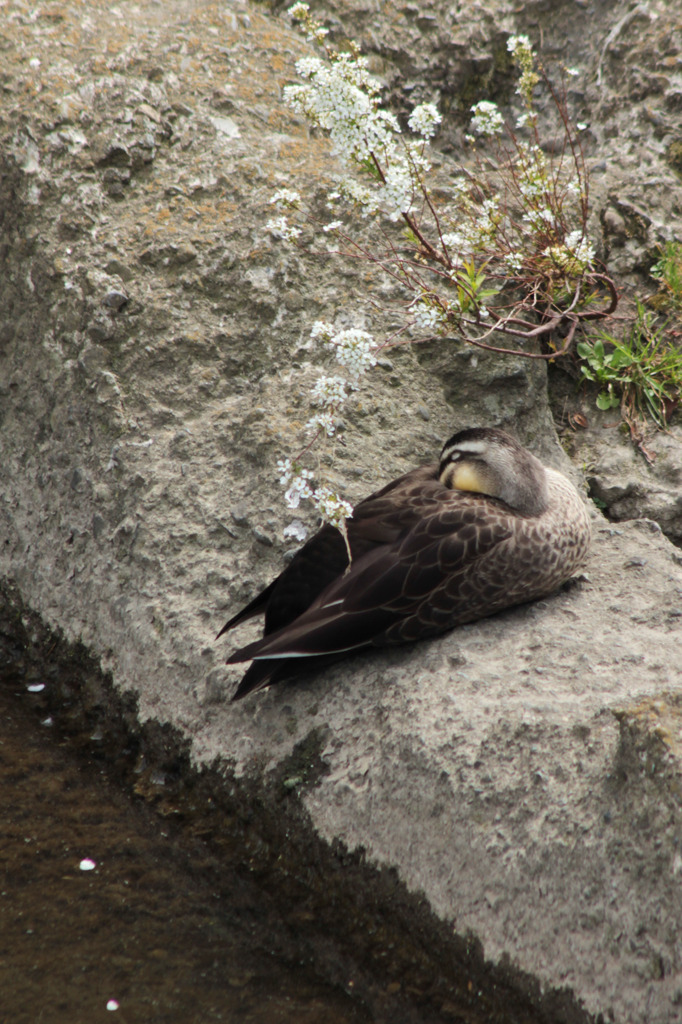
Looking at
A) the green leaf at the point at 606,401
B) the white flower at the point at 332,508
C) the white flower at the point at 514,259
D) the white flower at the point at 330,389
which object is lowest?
the white flower at the point at 332,508

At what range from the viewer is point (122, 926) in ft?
8.96

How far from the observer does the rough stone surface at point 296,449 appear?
2596 mm

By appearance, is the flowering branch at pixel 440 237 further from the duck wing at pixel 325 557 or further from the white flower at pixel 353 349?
the duck wing at pixel 325 557

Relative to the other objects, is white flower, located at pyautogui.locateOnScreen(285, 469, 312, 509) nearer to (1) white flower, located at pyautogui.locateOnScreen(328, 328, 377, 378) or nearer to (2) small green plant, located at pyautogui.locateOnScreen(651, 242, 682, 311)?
(1) white flower, located at pyautogui.locateOnScreen(328, 328, 377, 378)

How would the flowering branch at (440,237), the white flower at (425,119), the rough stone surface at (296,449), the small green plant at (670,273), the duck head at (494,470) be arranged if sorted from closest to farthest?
the rough stone surface at (296,449) < the flowering branch at (440,237) < the duck head at (494,470) < the white flower at (425,119) < the small green plant at (670,273)

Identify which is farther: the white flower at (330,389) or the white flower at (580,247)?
the white flower at (580,247)

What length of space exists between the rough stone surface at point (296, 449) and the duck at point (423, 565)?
0.50ft

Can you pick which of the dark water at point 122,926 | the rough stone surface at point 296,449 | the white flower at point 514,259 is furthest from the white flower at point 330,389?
the dark water at point 122,926

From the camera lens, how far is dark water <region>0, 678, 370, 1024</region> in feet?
8.15

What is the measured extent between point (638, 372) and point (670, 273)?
660 mm

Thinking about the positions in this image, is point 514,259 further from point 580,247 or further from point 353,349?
point 353,349

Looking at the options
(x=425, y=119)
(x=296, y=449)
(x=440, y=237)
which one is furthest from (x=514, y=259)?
(x=296, y=449)

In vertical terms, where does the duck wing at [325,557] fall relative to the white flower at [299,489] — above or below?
below

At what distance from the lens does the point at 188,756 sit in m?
3.35
